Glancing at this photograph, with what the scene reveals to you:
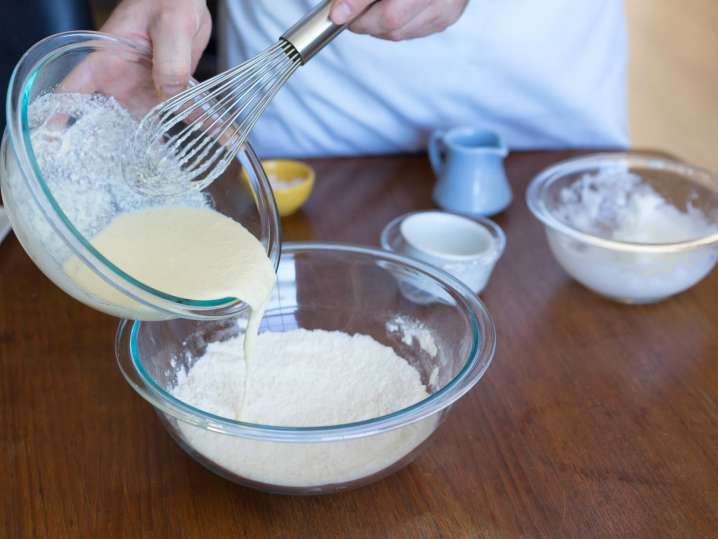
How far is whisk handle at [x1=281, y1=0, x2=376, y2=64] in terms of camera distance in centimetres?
73

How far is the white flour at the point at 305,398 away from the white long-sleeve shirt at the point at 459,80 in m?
0.59

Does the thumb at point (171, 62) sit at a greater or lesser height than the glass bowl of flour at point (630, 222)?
greater

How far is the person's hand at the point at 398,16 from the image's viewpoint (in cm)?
73

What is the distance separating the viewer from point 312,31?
0.73 metres

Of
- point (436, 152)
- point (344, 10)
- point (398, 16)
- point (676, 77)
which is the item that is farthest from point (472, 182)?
point (676, 77)

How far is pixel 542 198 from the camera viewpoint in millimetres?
1067

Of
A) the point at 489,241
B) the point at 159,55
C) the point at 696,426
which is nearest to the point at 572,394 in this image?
the point at 696,426

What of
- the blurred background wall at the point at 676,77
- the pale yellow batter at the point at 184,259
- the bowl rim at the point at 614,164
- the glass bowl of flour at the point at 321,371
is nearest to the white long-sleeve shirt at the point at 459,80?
the bowl rim at the point at 614,164

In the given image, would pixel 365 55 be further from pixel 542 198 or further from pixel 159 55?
pixel 159 55

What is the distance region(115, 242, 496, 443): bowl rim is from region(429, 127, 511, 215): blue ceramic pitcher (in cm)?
37

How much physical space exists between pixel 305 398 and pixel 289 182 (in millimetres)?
519

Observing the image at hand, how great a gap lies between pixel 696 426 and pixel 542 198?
39 centimetres

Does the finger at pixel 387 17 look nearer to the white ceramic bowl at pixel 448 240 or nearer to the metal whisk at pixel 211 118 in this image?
the metal whisk at pixel 211 118

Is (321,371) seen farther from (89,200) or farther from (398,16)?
(398,16)
